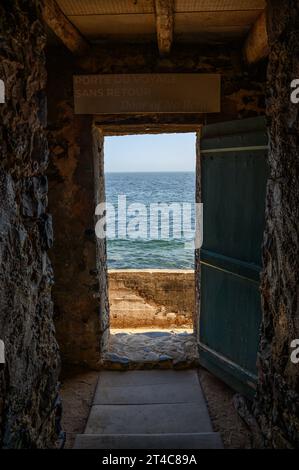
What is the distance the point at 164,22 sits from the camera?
2.95 metres

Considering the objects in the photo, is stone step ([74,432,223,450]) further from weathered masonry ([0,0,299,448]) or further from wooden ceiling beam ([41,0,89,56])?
wooden ceiling beam ([41,0,89,56])

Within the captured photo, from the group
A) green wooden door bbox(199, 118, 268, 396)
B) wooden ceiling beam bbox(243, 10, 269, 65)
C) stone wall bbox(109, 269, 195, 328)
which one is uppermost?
wooden ceiling beam bbox(243, 10, 269, 65)

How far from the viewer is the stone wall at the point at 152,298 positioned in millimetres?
8664

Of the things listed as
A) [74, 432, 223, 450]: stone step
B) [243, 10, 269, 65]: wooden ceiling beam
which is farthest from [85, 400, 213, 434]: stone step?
[243, 10, 269, 65]: wooden ceiling beam

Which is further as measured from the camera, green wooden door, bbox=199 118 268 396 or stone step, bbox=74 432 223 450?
green wooden door, bbox=199 118 268 396

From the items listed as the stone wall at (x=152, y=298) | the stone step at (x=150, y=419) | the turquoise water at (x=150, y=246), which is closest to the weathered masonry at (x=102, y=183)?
the stone step at (x=150, y=419)

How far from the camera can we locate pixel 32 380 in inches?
82.0

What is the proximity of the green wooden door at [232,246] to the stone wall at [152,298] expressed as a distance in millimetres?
4639

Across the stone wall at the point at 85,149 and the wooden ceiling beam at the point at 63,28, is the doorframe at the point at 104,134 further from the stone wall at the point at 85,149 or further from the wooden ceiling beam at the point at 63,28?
the wooden ceiling beam at the point at 63,28

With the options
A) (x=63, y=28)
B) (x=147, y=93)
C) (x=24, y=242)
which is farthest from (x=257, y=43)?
(x=24, y=242)

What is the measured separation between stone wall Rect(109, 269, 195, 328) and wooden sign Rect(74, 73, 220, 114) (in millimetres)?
5395

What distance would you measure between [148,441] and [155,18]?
2999 mm

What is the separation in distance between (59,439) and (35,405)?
57 centimetres

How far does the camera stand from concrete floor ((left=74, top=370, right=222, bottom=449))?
9.22 ft
